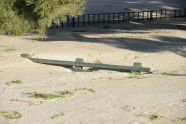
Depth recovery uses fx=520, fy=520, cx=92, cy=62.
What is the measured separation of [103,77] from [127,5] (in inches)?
526

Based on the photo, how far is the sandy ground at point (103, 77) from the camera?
9672 millimetres

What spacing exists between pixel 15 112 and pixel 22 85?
97.9 inches

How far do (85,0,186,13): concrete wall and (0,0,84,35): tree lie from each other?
14758 mm

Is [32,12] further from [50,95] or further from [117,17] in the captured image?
[117,17]

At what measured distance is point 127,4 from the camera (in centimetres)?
2650

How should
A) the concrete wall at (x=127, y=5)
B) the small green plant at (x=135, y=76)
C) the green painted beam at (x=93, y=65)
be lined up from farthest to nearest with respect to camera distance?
1. the concrete wall at (x=127, y=5)
2. the green painted beam at (x=93, y=65)
3. the small green plant at (x=135, y=76)

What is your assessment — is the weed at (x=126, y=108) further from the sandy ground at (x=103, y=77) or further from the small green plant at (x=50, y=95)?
the small green plant at (x=50, y=95)

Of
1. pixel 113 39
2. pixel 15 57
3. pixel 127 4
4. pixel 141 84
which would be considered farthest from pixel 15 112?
pixel 127 4

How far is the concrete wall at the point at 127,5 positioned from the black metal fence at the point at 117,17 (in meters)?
0.94

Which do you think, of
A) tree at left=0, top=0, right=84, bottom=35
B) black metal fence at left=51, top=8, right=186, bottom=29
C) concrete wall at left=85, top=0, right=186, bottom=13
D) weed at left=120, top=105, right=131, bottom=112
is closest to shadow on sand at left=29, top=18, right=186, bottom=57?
black metal fence at left=51, top=8, right=186, bottom=29

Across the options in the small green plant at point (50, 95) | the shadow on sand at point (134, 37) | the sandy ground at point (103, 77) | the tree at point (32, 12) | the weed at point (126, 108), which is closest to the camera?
the tree at point (32, 12)

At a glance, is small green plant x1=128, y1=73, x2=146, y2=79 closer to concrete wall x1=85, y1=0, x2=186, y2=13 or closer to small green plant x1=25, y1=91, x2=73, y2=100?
small green plant x1=25, y1=91, x2=73, y2=100

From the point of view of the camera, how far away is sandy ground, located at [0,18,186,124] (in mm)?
9672

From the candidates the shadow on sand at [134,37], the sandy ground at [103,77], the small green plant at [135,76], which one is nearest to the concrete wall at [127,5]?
the shadow on sand at [134,37]
